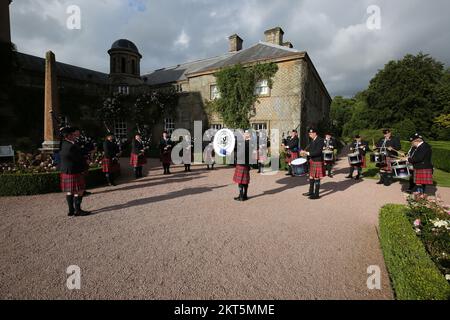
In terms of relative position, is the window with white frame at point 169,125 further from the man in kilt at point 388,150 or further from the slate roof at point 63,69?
the man in kilt at point 388,150

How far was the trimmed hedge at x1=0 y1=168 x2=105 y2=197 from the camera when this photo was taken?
6668 mm

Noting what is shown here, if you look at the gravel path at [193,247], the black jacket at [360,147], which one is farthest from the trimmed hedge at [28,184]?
the black jacket at [360,147]

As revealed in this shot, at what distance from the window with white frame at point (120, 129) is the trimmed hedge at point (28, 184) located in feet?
54.1

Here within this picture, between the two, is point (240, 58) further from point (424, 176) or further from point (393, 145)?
point (424, 176)

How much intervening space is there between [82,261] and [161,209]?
2.44 meters

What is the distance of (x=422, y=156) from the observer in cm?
645

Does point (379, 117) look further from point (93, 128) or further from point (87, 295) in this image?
point (87, 295)

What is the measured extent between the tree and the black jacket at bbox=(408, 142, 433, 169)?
433 inches

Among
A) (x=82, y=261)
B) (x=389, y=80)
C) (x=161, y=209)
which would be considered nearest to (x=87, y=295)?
(x=82, y=261)

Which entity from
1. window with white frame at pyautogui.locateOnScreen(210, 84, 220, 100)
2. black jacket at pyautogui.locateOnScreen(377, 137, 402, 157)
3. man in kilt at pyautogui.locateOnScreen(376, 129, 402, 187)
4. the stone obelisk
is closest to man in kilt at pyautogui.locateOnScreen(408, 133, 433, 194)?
man in kilt at pyautogui.locateOnScreen(376, 129, 402, 187)

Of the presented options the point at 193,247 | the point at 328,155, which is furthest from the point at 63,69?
the point at 193,247

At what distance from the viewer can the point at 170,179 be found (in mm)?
9367

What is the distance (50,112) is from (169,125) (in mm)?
12216

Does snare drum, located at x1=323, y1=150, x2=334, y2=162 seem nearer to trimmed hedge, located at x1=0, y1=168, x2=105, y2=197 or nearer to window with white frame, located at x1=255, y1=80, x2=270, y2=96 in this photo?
window with white frame, located at x1=255, y1=80, x2=270, y2=96
